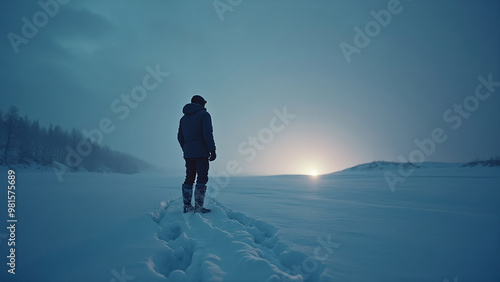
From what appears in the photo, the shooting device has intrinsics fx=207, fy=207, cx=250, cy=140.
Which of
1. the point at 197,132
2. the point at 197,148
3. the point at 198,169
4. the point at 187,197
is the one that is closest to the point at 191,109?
the point at 197,132

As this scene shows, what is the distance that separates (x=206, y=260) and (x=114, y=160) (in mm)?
82648

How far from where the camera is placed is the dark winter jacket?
4.29m

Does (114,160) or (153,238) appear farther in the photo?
(114,160)

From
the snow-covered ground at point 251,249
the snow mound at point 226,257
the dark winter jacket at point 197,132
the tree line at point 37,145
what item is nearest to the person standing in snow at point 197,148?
the dark winter jacket at point 197,132

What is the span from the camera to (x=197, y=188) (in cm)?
427

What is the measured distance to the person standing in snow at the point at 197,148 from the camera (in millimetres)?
4270

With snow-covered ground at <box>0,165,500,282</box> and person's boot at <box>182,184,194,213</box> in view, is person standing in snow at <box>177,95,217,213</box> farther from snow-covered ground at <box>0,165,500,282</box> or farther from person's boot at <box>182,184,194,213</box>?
snow-covered ground at <box>0,165,500,282</box>

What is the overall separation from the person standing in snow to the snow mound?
3.85 ft

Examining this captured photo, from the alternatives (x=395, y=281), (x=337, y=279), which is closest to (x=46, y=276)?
(x=337, y=279)

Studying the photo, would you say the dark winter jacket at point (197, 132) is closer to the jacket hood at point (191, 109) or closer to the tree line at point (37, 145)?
the jacket hood at point (191, 109)

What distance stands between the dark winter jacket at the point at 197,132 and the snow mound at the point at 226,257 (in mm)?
1617

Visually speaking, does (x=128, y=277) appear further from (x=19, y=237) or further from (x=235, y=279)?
(x=19, y=237)

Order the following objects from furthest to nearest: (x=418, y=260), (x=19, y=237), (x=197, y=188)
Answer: (x=197, y=188), (x=19, y=237), (x=418, y=260)

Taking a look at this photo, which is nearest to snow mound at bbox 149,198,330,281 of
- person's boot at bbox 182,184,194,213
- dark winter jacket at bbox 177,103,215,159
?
person's boot at bbox 182,184,194,213
